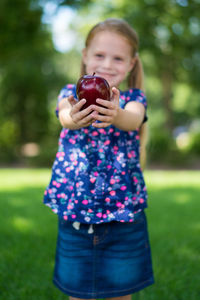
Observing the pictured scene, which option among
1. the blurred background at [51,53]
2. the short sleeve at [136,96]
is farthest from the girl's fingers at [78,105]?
the blurred background at [51,53]

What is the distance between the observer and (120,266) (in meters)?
1.84

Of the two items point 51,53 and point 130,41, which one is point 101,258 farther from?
point 51,53

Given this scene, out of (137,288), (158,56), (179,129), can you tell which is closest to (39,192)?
(137,288)

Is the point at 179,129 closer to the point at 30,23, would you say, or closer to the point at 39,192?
the point at 30,23

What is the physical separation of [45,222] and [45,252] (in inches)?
38.5

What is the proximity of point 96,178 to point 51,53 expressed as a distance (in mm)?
15915

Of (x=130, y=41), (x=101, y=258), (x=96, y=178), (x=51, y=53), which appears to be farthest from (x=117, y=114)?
(x=51, y=53)

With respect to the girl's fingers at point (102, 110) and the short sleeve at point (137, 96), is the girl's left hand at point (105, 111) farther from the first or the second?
the short sleeve at point (137, 96)

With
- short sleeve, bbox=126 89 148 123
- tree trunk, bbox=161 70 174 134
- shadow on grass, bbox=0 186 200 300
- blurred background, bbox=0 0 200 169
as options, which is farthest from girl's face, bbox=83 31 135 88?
tree trunk, bbox=161 70 174 134

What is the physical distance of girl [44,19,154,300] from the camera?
5.62 ft

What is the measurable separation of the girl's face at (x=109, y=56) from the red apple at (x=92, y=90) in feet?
1.05

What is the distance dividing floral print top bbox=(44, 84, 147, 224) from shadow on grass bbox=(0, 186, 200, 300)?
0.95 metres

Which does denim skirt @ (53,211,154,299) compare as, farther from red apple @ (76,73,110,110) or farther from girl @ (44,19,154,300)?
red apple @ (76,73,110,110)

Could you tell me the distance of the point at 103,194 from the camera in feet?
5.57
